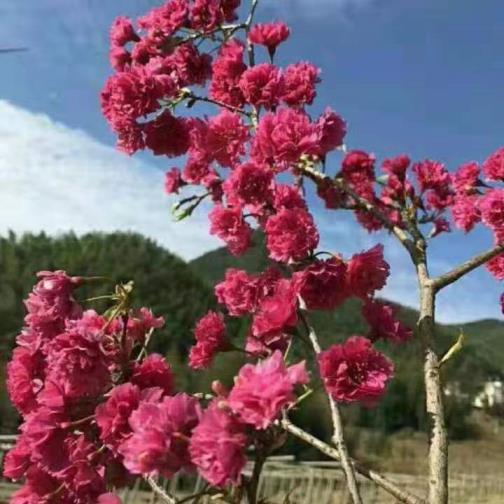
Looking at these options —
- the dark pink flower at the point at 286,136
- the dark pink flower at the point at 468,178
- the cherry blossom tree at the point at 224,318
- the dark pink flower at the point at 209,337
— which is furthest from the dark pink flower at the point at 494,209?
the dark pink flower at the point at 209,337

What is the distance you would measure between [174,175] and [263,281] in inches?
35.4

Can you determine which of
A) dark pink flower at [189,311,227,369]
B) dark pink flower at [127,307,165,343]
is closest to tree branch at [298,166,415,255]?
dark pink flower at [189,311,227,369]

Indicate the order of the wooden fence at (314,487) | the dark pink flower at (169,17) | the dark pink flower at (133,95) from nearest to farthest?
the dark pink flower at (133,95) < the dark pink flower at (169,17) < the wooden fence at (314,487)

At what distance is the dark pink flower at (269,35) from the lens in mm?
2084

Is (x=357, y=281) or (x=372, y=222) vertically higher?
(x=372, y=222)

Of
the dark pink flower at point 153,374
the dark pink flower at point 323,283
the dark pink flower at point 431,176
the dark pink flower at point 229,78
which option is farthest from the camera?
the dark pink flower at point 431,176

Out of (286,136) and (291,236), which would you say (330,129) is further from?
(291,236)

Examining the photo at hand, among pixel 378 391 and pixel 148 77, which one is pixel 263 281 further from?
pixel 148 77

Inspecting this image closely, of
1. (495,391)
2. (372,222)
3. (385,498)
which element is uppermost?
(495,391)

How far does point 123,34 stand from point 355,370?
4.08ft

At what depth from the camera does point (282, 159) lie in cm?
161

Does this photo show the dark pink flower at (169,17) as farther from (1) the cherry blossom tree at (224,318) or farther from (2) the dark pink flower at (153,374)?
(2) the dark pink flower at (153,374)

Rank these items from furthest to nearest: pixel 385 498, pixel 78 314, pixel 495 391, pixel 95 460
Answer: pixel 495 391 → pixel 385 498 → pixel 78 314 → pixel 95 460

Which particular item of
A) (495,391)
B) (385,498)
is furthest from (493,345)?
(385,498)
